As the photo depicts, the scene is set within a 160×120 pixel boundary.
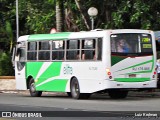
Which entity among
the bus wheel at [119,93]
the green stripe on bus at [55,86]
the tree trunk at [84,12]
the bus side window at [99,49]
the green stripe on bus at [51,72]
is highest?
the tree trunk at [84,12]

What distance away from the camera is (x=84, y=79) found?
77.6ft

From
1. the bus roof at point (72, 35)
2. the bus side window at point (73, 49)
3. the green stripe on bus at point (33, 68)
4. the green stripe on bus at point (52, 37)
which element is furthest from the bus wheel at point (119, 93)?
the green stripe on bus at point (33, 68)

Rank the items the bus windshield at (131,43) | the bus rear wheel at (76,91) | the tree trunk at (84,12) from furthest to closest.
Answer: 1. the tree trunk at (84,12)
2. the bus rear wheel at (76,91)
3. the bus windshield at (131,43)

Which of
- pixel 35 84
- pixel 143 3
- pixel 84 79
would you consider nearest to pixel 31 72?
pixel 35 84

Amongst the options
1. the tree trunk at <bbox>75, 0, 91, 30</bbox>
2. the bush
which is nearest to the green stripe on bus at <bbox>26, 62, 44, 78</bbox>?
the tree trunk at <bbox>75, 0, 91, 30</bbox>

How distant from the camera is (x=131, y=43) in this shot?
2309cm

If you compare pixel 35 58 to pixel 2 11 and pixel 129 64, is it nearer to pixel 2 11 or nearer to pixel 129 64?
pixel 129 64

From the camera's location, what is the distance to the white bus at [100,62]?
22641 millimetres

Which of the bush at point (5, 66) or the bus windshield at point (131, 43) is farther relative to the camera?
the bush at point (5, 66)

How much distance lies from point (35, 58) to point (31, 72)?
0.75 m

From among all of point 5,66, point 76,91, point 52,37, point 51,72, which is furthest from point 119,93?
Answer: point 5,66

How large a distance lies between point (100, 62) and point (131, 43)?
1.46 m

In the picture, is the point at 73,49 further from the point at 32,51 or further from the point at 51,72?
the point at 32,51

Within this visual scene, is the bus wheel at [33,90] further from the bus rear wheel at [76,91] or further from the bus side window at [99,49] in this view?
the bus side window at [99,49]
